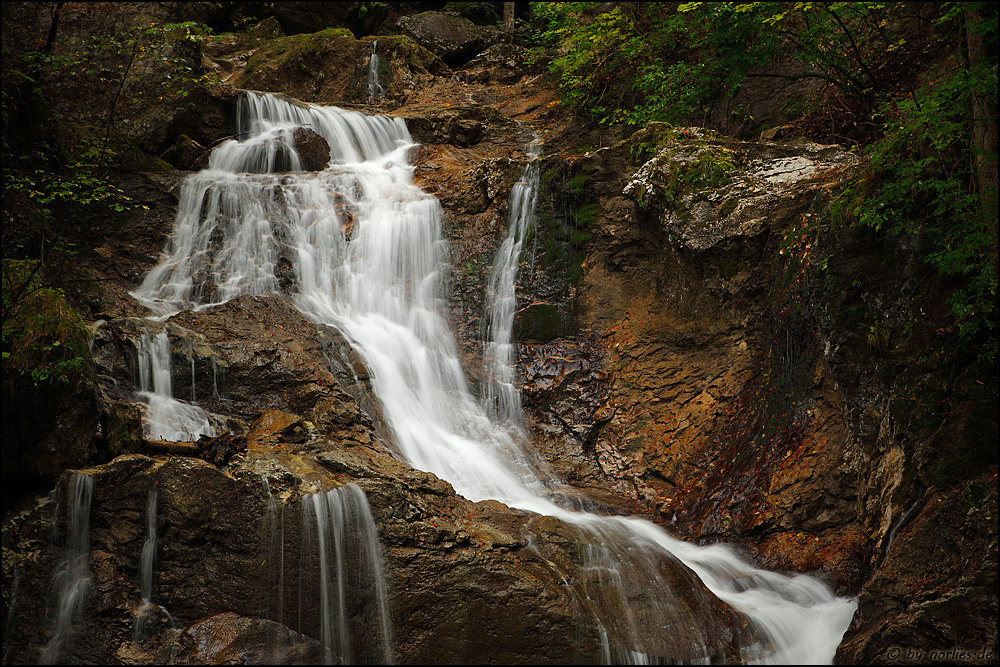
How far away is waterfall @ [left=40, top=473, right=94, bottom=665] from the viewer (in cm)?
479

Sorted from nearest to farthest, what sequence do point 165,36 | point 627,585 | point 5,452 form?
point 5,452, point 627,585, point 165,36

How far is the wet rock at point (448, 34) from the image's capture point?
20438 mm

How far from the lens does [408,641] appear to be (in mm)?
5328

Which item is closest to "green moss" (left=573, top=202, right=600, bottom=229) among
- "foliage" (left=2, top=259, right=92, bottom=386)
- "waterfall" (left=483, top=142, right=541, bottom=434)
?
"waterfall" (left=483, top=142, right=541, bottom=434)

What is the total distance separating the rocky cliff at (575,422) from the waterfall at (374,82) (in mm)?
6016

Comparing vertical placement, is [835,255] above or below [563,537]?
above

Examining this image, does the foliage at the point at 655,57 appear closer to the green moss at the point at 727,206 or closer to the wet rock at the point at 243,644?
the green moss at the point at 727,206

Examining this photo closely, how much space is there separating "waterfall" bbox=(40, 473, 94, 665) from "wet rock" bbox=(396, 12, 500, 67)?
18029mm

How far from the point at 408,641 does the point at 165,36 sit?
12.1 meters

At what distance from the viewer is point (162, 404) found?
6.84m

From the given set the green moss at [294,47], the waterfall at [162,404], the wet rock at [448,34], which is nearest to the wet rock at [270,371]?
the waterfall at [162,404]

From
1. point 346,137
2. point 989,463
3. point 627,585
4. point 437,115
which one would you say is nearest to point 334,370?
point 627,585

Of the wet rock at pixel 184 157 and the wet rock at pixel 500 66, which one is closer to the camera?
the wet rock at pixel 184 157

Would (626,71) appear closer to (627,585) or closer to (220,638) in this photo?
(627,585)
